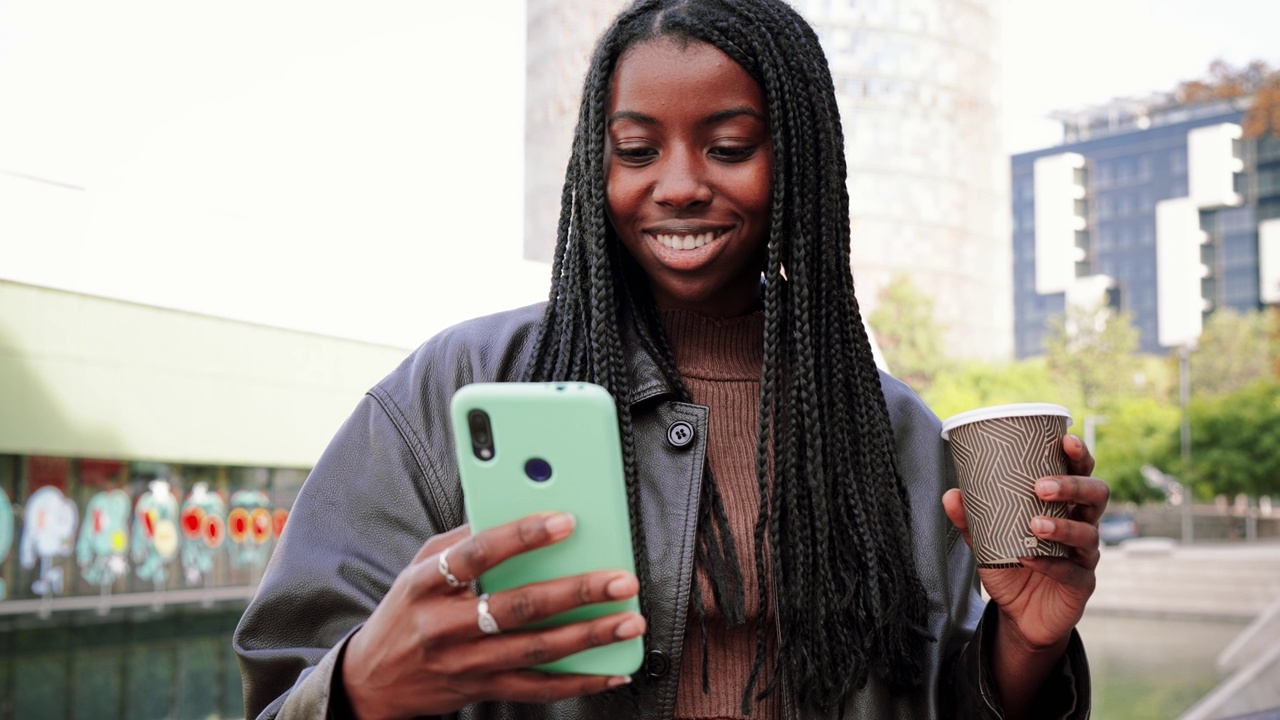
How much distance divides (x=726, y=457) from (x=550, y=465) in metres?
0.62

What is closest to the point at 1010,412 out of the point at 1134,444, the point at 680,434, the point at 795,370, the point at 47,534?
the point at 795,370

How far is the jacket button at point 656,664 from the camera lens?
1499 mm

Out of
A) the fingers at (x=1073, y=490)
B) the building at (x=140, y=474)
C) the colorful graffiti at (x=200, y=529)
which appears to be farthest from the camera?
the colorful graffiti at (x=200, y=529)

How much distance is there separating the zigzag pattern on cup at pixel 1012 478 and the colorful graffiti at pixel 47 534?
16.4 meters

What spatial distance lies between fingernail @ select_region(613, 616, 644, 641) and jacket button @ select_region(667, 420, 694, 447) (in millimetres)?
562

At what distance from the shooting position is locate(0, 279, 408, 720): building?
14844 mm

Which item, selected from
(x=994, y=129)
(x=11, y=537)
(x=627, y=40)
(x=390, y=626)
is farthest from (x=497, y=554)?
(x=994, y=129)

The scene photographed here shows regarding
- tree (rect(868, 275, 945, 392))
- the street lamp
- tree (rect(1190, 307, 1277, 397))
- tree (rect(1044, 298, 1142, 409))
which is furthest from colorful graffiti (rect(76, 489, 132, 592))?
tree (rect(1190, 307, 1277, 397))

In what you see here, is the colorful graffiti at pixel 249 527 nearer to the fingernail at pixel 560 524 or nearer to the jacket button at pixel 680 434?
the jacket button at pixel 680 434

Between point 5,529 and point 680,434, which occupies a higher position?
point 680,434

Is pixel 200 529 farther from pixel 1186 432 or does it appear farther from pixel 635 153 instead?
pixel 1186 432

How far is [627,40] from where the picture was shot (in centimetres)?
165

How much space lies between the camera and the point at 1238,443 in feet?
139

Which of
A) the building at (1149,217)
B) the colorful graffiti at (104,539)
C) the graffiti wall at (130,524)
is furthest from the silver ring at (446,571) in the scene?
the building at (1149,217)
